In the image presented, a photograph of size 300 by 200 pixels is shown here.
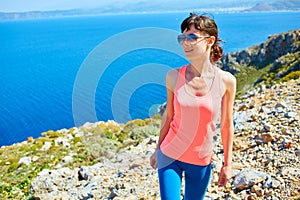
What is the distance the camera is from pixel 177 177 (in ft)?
9.18

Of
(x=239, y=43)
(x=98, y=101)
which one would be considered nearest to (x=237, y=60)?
(x=98, y=101)

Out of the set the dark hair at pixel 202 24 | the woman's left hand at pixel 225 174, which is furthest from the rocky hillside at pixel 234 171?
the dark hair at pixel 202 24

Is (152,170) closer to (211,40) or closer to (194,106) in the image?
(194,106)

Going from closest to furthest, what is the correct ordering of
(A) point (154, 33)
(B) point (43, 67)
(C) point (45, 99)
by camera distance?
(A) point (154, 33)
(C) point (45, 99)
(B) point (43, 67)

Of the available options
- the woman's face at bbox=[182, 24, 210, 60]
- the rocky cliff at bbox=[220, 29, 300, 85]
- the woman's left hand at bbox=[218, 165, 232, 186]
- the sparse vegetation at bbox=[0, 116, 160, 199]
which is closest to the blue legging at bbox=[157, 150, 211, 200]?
the woman's left hand at bbox=[218, 165, 232, 186]

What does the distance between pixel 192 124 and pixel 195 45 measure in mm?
632

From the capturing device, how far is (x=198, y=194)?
3.01 metres

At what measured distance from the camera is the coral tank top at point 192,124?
2.68 meters

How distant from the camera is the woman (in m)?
2.70

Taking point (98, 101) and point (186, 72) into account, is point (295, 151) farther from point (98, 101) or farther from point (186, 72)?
point (98, 101)

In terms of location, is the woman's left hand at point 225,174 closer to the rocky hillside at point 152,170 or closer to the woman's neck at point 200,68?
the woman's neck at point 200,68

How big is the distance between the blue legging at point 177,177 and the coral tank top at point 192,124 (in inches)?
2.1

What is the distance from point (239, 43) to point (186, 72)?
84.3 m

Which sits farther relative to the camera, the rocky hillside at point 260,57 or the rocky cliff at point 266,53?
the rocky cliff at point 266,53
